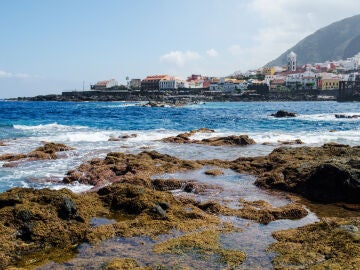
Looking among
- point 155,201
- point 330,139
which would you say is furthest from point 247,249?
point 330,139

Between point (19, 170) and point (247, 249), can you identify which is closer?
point (247, 249)

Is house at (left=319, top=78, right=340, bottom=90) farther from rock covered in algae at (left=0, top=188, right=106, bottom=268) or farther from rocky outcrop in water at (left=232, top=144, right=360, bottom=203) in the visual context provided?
rock covered in algae at (left=0, top=188, right=106, bottom=268)

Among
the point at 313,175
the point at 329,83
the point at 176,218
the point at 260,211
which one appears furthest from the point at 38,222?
the point at 329,83

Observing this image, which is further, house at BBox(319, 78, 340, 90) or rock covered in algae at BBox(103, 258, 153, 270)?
house at BBox(319, 78, 340, 90)

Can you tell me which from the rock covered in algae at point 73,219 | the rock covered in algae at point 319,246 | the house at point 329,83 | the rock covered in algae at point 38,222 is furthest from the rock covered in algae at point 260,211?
the house at point 329,83

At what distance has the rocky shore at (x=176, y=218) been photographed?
10023 mm

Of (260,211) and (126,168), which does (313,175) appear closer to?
(260,211)

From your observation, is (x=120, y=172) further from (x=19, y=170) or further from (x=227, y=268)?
(x=227, y=268)

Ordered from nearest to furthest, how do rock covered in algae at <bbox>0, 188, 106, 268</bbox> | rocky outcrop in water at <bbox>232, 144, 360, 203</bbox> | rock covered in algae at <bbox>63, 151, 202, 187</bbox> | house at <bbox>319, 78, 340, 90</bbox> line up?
rock covered in algae at <bbox>0, 188, 106, 268</bbox>
rocky outcrop in water at <bbox>232, 144, 360, 203</bbox>
rock covered in algae at <bbox>63, 151, 202, 187</bbox>
house at <bbox>319, 78, 340, 90</bbox>

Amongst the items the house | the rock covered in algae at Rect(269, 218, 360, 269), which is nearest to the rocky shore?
the rock covered in algae at Rect(269, 218, 360, 269)

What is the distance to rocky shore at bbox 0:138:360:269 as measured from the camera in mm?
10023

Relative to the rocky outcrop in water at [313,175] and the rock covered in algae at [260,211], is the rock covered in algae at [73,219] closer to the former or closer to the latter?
the rock covered in algae at [260,211]

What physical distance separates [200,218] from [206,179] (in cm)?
631

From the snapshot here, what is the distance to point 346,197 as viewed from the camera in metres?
15.4
